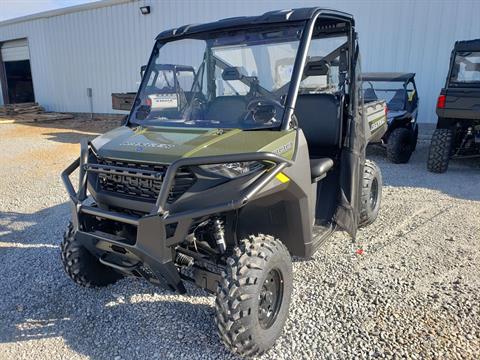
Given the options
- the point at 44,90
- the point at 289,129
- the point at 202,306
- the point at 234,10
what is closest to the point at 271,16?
the point at 289,129

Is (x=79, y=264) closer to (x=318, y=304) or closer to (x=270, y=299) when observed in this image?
(x=270, y=299)

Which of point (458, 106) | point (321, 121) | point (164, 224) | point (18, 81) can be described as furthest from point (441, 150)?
point (18, 81)

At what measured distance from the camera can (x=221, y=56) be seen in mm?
3199

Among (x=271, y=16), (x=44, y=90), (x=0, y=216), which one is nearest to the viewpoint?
(x=271, y=16)

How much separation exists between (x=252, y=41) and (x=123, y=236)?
1.68 m

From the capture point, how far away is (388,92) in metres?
8.12

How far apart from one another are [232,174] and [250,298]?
2.32ft

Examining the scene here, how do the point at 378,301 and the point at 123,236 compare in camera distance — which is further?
the point at 378,301

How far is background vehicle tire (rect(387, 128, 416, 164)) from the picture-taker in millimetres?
7270

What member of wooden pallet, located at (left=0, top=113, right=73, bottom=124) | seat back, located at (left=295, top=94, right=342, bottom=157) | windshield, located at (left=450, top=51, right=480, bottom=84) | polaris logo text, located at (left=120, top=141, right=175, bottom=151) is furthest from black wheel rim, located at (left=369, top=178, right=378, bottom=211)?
wooden pallet, located at (left=0, top=113, right=73, bottom=124)

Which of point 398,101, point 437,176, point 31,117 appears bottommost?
point 31,117

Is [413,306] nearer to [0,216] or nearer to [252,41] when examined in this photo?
[252,41]

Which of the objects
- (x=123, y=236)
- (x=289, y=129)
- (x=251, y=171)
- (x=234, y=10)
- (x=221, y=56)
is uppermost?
(x=234, y=10)

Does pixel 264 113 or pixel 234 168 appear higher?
pixel 264 113
